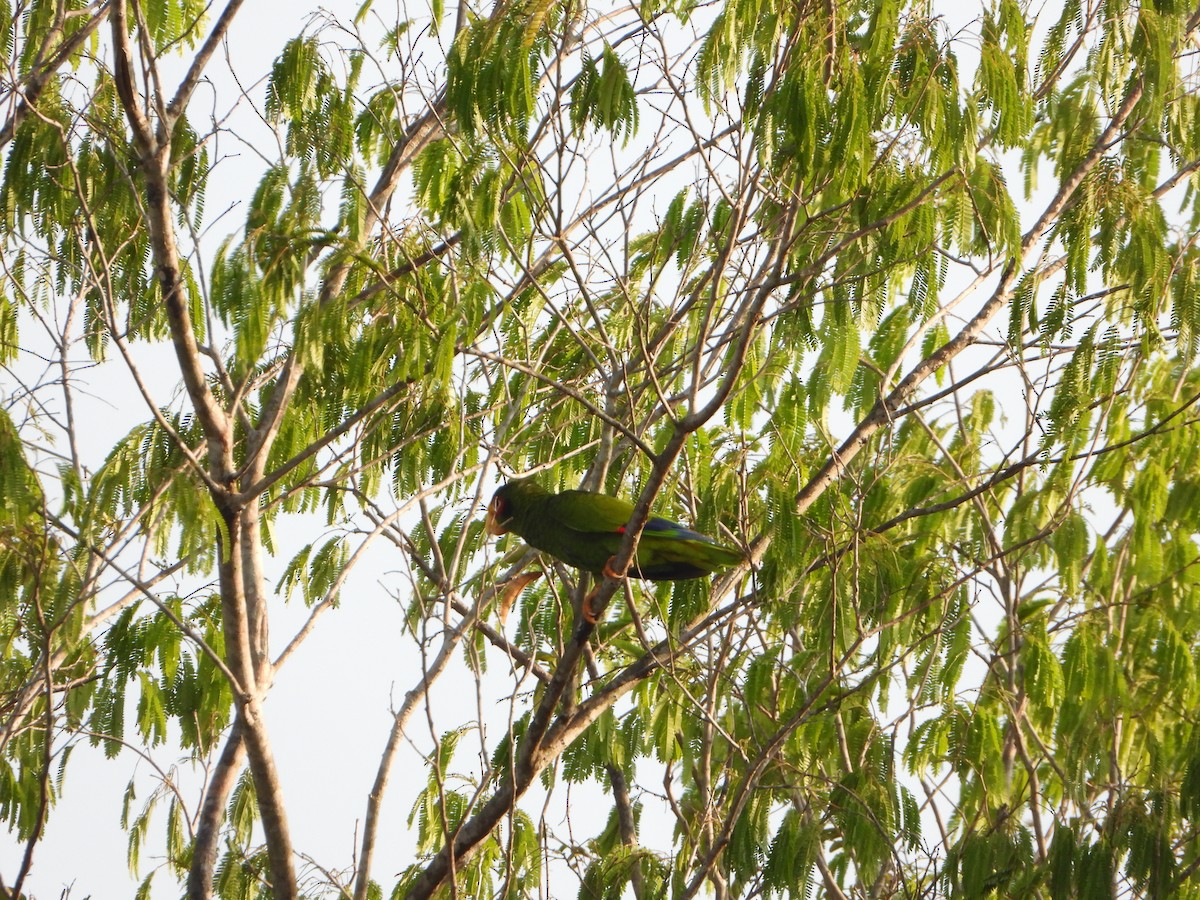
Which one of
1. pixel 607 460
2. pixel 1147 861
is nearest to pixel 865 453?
pixel 607 460

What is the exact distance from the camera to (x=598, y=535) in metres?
4.96

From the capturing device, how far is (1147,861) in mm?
3771

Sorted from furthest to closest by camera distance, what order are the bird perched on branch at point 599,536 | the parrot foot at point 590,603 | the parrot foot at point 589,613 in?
the bird perched on branch at point 599,536
the parrot foot at point 589,613
the parrot foot at point 590,603

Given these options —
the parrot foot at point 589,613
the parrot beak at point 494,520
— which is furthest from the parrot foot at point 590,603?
the parrot beak at point 494,520

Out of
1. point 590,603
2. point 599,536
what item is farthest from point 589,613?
point 599,536

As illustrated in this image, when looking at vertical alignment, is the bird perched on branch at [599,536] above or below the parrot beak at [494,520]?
below

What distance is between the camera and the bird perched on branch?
466cm

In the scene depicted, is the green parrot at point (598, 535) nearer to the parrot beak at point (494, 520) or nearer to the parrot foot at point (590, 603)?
the parrot beak at point (494, 520)

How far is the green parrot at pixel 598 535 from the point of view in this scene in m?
4.66

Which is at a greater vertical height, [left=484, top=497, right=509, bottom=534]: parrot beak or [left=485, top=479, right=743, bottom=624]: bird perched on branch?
[left=484, top=497, right=509, bottom=534]: parrot beak

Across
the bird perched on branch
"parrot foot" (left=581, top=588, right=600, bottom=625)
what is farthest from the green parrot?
"parrot foot" (left=581, top=588, right=600, bottom=625)

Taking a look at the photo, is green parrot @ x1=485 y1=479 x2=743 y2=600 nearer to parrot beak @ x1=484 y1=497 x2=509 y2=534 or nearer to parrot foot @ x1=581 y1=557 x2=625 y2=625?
parrot beak @ x1=484 y1=497 x2=509 y2=534

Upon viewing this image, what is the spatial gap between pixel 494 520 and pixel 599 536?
74 cm

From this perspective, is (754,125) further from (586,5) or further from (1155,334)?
(1155,334)
